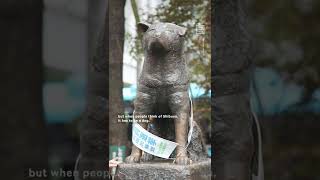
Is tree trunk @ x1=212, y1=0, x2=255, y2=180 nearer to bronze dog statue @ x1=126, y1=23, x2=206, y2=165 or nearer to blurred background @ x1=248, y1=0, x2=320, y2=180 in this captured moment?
blurred background @ x1=248, y1=0, x2=320, y2=180

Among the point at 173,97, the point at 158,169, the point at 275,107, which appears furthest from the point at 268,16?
the point at 158,169

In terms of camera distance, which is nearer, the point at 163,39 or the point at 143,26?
the point at 163,39

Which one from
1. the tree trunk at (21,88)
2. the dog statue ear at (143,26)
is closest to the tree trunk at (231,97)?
the dog statue ear at (143,26)

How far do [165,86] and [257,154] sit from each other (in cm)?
104

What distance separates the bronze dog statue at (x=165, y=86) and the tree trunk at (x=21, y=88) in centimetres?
90

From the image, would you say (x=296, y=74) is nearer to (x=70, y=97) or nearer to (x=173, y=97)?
(x=173, y=97)

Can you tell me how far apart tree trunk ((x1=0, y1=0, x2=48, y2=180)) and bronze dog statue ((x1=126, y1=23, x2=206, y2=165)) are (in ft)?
2.94

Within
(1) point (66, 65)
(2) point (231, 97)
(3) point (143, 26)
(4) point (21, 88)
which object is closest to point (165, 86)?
(3) point (143, 26)

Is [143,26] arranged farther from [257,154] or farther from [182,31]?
[257,154]

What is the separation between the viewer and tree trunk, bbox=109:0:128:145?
16.1 ft

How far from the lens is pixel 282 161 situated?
480 centimetres

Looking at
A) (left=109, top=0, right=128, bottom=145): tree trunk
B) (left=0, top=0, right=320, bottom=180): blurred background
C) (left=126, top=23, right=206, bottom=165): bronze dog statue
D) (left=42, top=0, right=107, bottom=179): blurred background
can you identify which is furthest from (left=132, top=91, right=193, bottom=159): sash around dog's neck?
(left=42, top=0, right=107, bottom=179): blurred background

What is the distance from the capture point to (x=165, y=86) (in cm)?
441

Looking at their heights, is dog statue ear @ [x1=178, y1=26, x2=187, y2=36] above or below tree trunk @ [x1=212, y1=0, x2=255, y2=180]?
above
